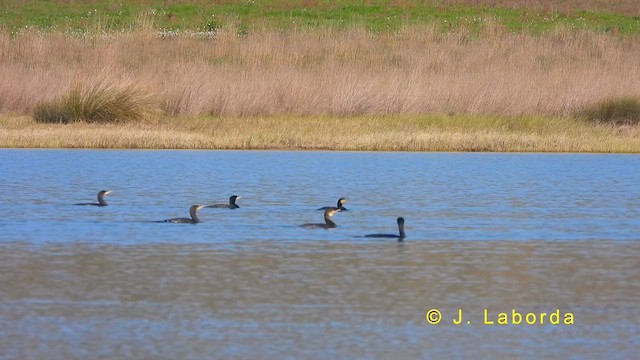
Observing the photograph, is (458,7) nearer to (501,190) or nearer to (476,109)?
(476,109)

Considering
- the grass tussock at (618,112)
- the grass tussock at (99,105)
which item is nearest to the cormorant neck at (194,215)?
the grass tussock at (99,105)

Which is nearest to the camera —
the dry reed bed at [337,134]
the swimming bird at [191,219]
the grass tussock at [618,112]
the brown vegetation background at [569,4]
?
the swimming bird at [191,219]

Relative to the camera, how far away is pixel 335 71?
82.9ft

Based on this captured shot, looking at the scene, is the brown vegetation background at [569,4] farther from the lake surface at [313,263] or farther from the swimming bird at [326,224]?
the swimming bird at [326,224]

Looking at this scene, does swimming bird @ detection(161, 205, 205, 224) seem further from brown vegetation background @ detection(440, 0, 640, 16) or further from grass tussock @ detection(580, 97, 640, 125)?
brown vegetation background @ detection(440, 0, 640, 16)

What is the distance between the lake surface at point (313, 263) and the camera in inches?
312

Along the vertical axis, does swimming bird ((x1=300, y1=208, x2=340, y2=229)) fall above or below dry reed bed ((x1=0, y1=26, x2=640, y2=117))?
above

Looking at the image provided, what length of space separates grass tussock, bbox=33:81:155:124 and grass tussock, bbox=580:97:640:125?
7738 mm

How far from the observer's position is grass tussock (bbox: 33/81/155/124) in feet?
74.4
